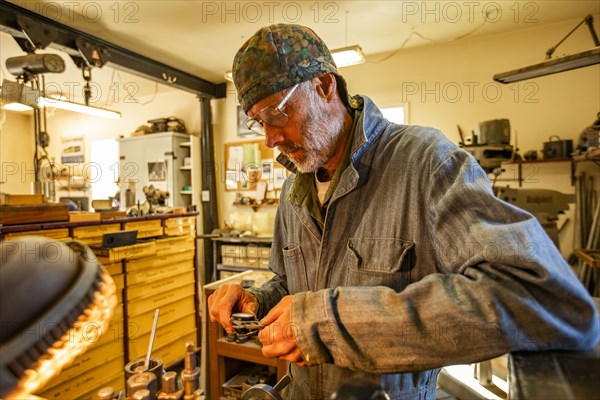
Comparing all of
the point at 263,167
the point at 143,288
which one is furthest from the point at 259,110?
the point at 263,167

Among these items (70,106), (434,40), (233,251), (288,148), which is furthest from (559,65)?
(70,106)

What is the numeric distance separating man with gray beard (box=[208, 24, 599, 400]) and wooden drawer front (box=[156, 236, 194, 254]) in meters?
2.19

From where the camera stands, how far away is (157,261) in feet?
10.4

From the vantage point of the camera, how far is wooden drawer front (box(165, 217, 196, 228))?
3361mm

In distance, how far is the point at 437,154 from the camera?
900 millimetres

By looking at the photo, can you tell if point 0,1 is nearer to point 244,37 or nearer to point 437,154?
point 244,37

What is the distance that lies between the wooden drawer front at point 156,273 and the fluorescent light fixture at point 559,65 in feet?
11.1

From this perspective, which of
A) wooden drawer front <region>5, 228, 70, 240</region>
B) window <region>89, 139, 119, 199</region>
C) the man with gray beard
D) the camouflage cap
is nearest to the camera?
the man with gray beard

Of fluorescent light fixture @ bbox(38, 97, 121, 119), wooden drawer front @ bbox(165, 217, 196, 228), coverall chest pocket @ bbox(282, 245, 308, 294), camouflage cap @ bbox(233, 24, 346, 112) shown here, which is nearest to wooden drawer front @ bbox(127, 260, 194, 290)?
wooden drawer front @ bbox(165, 217, 196, 228)

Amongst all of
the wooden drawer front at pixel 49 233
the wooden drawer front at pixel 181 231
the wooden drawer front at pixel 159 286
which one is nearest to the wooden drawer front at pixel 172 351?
the wooden drawer front at pixel 159 286

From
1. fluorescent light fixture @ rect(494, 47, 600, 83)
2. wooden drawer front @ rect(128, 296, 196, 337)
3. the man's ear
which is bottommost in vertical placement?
wooden drawer front @ rect(128, 296, 196, 337)

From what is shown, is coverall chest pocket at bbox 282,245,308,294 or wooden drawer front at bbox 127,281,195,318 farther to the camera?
wooden drawer front at bbox 127,281,195,318

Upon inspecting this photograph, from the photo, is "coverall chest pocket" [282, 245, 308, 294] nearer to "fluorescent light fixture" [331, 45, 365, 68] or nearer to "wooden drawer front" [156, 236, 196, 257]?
"wooden drawer front" [156, 236, 196, 257]

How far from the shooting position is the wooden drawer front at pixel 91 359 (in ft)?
7.91
